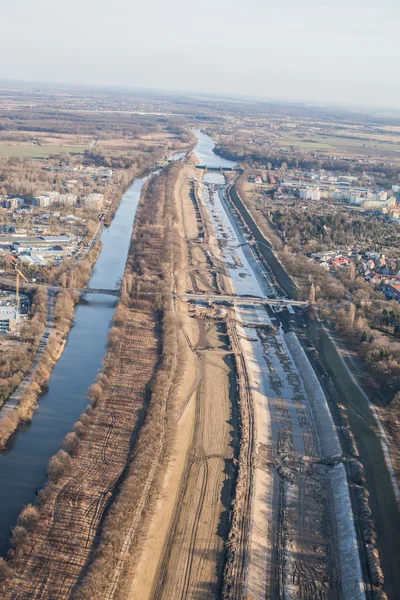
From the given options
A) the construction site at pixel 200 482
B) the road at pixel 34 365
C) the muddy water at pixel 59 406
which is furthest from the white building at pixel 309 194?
the road at pixel 34 365

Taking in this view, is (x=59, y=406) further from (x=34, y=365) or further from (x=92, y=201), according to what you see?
(x=92, y=201)

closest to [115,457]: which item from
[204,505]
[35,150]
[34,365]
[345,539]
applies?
[204,505]

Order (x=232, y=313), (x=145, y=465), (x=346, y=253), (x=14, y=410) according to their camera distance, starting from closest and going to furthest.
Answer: (x=145, y=465) → (x=14, y=410) → (x=232, y=313) → (x=346, y=253)

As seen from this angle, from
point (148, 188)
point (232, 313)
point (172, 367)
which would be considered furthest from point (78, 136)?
point (172, 367)

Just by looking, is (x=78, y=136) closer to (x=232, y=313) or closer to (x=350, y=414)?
(x=232, y=313)

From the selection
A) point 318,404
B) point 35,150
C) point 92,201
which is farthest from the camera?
point 35,150

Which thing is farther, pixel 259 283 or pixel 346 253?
pixel 346 253
